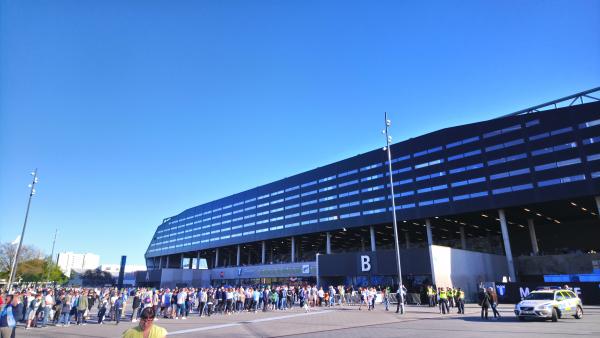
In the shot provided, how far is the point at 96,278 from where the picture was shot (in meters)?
135

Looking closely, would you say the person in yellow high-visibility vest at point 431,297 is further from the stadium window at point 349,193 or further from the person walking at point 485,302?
the stadium window at point 349,193

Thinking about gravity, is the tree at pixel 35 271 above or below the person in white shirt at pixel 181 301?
above

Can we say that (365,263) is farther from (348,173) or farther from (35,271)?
(35,271)

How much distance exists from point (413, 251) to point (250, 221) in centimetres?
5765

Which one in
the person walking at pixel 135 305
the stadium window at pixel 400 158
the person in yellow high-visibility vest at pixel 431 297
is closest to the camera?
the person walking at pixel 135 305

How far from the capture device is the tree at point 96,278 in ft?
425

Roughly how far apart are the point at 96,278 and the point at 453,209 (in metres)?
129

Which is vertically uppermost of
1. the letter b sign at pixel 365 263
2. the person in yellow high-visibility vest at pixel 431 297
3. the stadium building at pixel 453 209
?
the stadium building at pixel 453 209

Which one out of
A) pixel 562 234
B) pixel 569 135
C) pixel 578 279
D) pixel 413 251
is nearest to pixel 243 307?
pixel 413 251

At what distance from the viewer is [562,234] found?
220 ft

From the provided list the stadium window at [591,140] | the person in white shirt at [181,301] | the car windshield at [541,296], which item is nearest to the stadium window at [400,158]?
the stadium window at [591,140]

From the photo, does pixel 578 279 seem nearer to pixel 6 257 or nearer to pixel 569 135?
pixel 569 135

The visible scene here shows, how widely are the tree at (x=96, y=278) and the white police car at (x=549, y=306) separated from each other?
138 metres

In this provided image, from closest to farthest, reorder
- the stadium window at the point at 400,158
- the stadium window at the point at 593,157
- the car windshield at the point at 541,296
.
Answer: the car windshield at the point at 541,296 → the stadium window at the point at 593,157 → the stadium window at the point at 400,158
